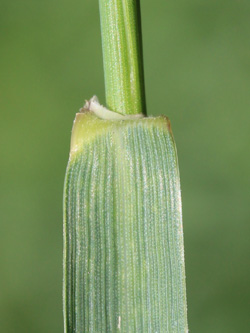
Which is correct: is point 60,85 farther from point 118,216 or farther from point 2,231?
point 118,216

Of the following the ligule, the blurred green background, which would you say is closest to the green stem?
the ligule

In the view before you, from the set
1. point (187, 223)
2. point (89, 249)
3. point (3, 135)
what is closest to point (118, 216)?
point (89, 249)

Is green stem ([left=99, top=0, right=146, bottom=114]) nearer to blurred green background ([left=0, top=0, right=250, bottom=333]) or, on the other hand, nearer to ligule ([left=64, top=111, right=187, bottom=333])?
ligule ([left=64, top=111, right=187, bottom=333])

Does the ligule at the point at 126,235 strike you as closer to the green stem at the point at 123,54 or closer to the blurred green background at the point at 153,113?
the green stem at the point at 123,54

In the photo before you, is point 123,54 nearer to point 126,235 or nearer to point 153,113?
point 126,235

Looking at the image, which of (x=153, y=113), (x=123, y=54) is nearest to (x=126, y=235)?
(x=123, y=54)

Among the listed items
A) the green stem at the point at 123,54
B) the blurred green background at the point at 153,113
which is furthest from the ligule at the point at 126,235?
the blurred green background at the point at 153,113
